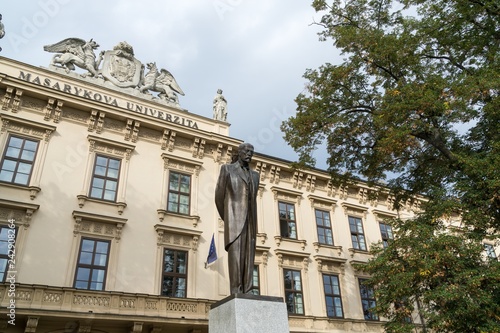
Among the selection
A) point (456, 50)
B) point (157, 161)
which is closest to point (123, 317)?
point (157, 161)

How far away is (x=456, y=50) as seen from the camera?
44.6 feet

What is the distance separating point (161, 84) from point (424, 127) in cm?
1265

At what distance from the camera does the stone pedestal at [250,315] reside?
15.3 feet

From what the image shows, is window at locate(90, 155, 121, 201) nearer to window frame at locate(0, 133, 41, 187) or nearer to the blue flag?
window frame at locate(0, 133, 41, 187)

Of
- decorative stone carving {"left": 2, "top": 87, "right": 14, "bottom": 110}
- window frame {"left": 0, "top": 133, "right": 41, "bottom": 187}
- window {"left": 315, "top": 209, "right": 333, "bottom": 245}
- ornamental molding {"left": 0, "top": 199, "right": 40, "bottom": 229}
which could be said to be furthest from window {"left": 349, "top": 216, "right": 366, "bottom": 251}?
decorative stone carving {"left": 2, "top": 87, "right": 14, "bottom": 110}

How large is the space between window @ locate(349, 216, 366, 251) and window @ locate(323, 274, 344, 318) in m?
2.56

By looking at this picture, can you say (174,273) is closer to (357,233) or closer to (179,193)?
(179,193)

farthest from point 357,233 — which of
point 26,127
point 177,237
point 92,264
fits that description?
point 26,127

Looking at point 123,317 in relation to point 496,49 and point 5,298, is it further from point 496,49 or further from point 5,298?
point 496,49

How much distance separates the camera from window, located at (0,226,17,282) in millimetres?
12812

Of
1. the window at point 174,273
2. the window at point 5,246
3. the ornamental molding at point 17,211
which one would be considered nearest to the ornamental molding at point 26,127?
the ornamental molding at point 17,211

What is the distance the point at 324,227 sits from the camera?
2080 cm

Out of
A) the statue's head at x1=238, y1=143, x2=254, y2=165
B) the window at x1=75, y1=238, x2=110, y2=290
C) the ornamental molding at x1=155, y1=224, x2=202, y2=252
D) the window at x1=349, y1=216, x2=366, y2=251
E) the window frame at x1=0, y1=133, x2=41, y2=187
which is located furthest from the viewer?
the window at x1=349, y1=216, x2=366, y2=251

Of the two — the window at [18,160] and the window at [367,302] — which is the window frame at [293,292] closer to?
the window at [367,302]
